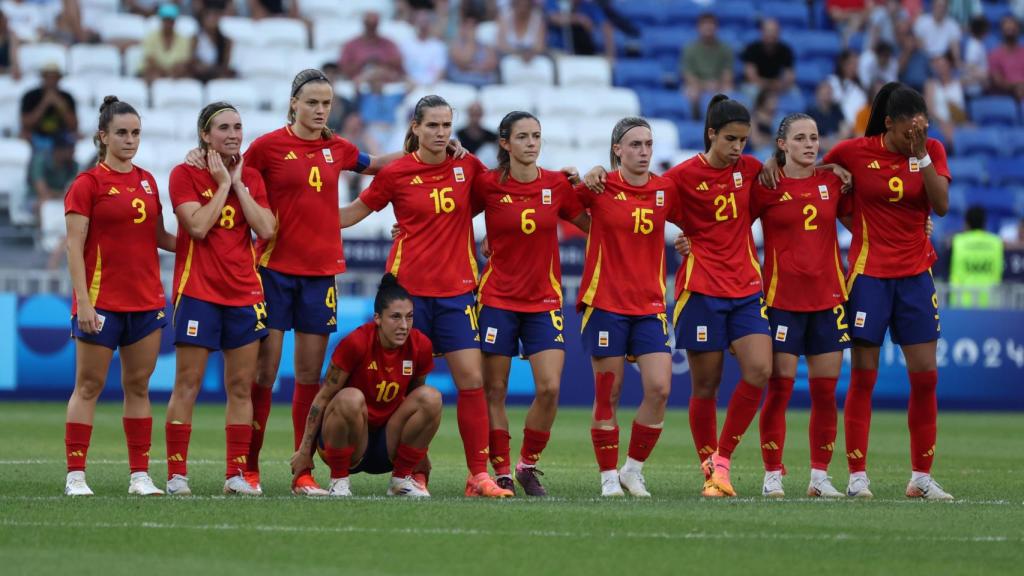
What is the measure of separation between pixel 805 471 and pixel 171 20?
12.3 metres

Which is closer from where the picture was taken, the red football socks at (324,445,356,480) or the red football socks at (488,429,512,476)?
the red football socks at (324,445,356,480)

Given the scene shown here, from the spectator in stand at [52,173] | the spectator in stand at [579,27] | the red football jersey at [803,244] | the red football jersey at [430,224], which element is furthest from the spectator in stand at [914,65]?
the red football jersey at [430,224]

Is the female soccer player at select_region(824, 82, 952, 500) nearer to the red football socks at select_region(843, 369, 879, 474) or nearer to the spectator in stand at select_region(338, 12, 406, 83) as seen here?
the red football socks at select_region(843, 369, 879, 474)

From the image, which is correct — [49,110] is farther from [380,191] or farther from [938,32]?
[938,32]

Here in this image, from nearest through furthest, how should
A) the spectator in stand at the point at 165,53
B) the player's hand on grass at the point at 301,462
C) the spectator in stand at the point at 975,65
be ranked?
the player's hand on grass at the point at 301,462 → the spectator in stand at the point at 165,53 → the spectator in stand at the point at 975,65

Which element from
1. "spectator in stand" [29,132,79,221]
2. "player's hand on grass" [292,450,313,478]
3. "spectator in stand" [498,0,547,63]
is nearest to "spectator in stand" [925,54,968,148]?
"spectator in stand" [498,0,547,63]

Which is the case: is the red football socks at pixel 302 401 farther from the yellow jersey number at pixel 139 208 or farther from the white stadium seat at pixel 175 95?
the white stadium seat at pixel 175 95

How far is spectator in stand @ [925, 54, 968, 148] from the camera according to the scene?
25.7m

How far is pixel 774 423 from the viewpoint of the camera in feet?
35.3

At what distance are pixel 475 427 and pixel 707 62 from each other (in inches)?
601

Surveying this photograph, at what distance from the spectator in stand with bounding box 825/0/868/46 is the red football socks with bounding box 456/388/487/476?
17.9m

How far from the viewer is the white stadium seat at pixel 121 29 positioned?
22.9 m

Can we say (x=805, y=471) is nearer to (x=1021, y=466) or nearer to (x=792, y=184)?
(x=1021, y=466)

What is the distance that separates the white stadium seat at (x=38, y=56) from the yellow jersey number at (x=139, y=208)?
499 inches
